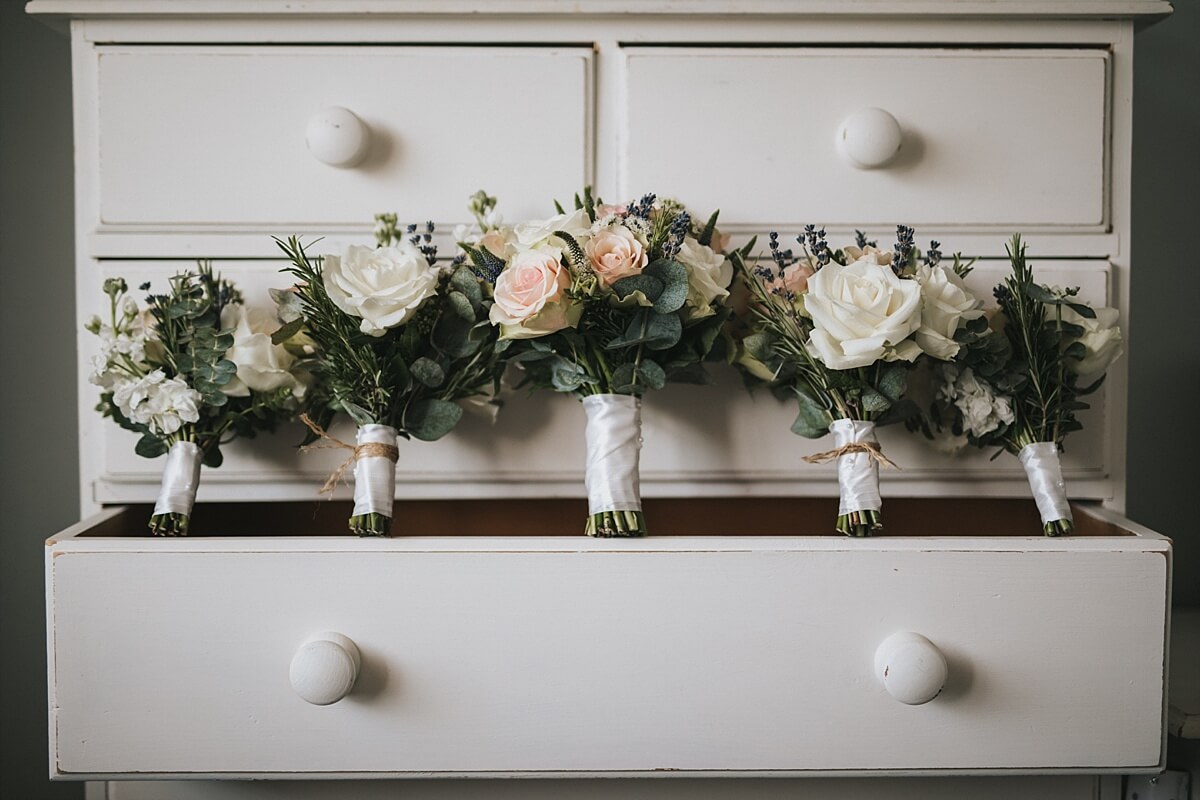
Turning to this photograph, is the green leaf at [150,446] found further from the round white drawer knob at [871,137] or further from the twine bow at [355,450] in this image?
the round white drawer knob at [871,137]

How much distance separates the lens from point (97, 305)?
31.6 inches

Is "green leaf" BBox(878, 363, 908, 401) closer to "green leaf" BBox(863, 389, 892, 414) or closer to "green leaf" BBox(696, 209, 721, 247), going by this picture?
"green leaf" BBox(863, 389, 892, 414)

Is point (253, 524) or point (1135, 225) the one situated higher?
point (1135, 225)

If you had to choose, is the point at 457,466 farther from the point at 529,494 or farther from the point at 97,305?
the point at 97,305

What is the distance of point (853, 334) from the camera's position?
664 mm

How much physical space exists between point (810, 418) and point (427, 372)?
36 cm

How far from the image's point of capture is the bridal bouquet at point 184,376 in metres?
0.73

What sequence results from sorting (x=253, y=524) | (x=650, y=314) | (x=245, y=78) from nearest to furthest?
(x=650, y=314), (x=245, y=78), (x=253, y=524)

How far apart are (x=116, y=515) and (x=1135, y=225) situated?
1.30 metres

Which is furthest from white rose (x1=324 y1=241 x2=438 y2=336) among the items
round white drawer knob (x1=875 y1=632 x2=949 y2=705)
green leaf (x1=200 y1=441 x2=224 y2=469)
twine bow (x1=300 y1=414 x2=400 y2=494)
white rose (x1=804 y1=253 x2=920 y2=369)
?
round white drawer knob (x1=875 y1=632 x2=949 y2=705)

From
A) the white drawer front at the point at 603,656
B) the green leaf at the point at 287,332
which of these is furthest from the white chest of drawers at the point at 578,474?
the green leaf at the point at 287,332

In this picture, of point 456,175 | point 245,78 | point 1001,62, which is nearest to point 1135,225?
point 1001,62

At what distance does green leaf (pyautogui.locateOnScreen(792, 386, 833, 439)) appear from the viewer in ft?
2.47

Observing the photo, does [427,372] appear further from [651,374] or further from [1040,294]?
[1040,294]
